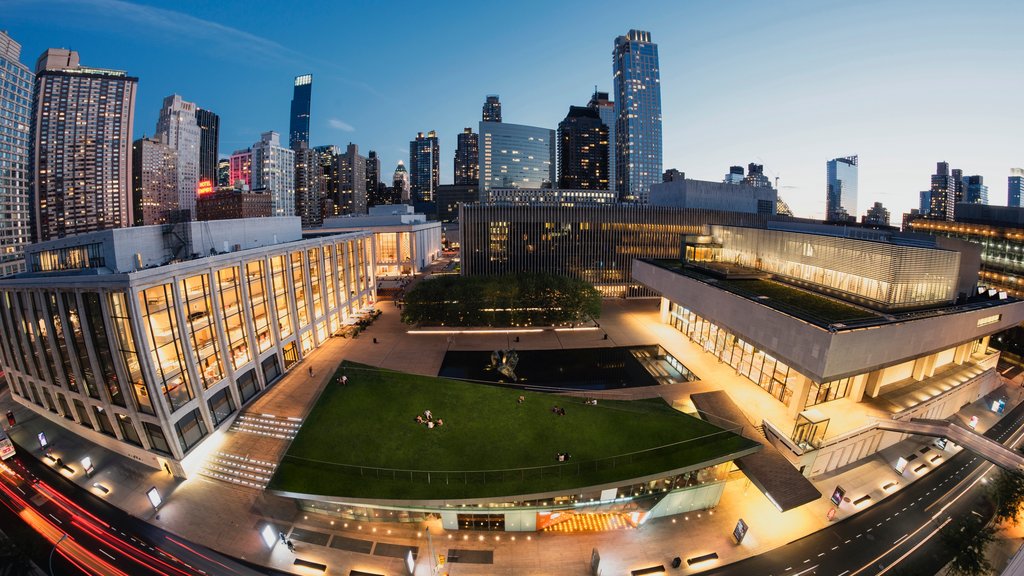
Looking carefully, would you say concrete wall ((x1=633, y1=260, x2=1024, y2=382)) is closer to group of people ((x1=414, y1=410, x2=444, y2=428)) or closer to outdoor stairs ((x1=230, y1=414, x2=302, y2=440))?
group of people ((x1=414, y1=410, x2=444, y2=428))

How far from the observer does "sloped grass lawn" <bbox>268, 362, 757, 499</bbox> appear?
2534 centimetres

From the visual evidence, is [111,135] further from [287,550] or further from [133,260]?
[287,550]

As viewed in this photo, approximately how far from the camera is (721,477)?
91.2 ft

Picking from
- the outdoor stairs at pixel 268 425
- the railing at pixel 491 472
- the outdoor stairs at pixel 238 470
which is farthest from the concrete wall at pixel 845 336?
the outdoor stairs at pixel 238 470

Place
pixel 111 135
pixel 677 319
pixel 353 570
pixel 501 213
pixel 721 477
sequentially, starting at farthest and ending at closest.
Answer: pixel 111 135, pixel 501 213, pixel 677 319, pixel 721 477, pixel 353 570

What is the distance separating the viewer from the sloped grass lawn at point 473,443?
83.1 feet

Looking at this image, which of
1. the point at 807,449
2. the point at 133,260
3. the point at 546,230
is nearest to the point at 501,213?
the point at 546,230

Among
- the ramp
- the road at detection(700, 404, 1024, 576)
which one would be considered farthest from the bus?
the ramp

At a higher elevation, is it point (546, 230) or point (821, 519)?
point (546, 230)

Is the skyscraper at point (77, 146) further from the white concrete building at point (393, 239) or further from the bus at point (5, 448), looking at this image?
the bus at point (5, 448)

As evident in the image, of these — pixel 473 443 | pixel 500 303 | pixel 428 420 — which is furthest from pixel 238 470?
pixel 500 303

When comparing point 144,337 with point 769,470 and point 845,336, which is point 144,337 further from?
point 845,336

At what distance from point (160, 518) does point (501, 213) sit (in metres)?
62.9

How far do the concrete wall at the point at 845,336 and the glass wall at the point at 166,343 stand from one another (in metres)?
48.4
